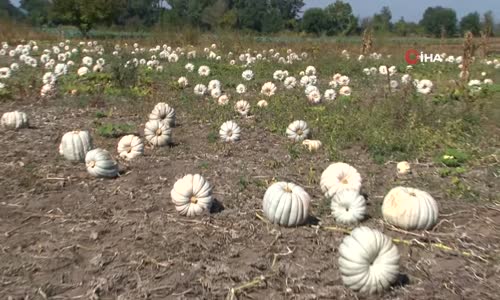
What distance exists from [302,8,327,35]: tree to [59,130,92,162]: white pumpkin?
218ft

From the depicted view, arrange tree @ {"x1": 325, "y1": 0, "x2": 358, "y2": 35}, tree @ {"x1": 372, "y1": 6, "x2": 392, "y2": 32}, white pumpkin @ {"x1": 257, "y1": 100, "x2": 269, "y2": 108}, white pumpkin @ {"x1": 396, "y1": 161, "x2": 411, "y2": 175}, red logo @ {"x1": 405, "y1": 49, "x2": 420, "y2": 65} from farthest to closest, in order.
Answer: tree @ {"x1": 325, "y1": 0, "x2": 358, "y2": 35} → tree @ {"x1": 372, "y1": 6, "x2": 392, "y2": 32} → red logo @ {"x1": 405, "y1": 49, "x2": 420, "y2": 65} → white pumpkin @ {"x1": 257, "y1": 100, "x2": 269, "y2": 108} → white pumpkin @ {"x1": 396, "y1": 161, "x2": 411, "y2": 175}

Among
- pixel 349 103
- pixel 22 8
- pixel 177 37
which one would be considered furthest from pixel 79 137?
pixel 22 8

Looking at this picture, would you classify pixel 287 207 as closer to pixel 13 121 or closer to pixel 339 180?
pixel 339 180

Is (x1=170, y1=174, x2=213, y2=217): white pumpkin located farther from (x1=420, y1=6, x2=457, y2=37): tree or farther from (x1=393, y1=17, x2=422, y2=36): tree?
(x1=420, y1=6, x2=457, y2=37): tree

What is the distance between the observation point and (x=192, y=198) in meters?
4.20

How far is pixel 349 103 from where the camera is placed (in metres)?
8.90

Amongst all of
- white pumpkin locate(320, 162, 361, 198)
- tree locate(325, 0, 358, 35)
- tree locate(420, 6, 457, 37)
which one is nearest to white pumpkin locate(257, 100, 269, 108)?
white pumpkin locate(320, 162, 361, 198)

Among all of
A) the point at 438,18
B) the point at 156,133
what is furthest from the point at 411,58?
the point at 438,18

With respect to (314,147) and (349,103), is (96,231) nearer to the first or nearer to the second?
(314,147)

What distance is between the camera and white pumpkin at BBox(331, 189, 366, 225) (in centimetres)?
403

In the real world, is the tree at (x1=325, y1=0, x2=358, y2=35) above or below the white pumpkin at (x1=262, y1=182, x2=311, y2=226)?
above

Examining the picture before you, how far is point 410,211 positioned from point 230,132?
2.99m

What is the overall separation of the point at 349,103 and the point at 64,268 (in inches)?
246

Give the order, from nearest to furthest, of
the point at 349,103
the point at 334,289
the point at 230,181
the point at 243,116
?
the point at 334,289
the point at 230,181
the point at 243,116
the point at 349,103
